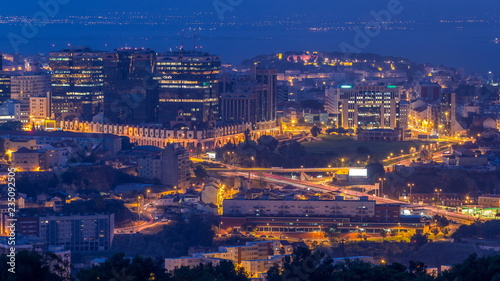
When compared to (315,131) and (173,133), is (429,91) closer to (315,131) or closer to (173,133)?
(315,131)

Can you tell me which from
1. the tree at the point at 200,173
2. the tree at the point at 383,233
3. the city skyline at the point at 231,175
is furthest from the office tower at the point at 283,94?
the tree at the point at 383,233

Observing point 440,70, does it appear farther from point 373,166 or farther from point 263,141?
point 373,166

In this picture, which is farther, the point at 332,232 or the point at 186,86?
the point at 186,86

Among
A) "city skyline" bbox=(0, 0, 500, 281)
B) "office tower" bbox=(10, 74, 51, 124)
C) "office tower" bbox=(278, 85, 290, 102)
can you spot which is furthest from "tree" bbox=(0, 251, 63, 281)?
"office tower" bbox=(278, 85, 290, 102)

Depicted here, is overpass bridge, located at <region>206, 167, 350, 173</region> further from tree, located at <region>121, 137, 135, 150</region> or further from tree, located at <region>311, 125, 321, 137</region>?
tree, located at <region>311, 125, 321, 137</region>

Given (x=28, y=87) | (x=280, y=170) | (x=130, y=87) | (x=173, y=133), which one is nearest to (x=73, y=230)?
(x=280, y=170)

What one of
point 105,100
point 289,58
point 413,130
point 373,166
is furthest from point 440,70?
point 373,166
